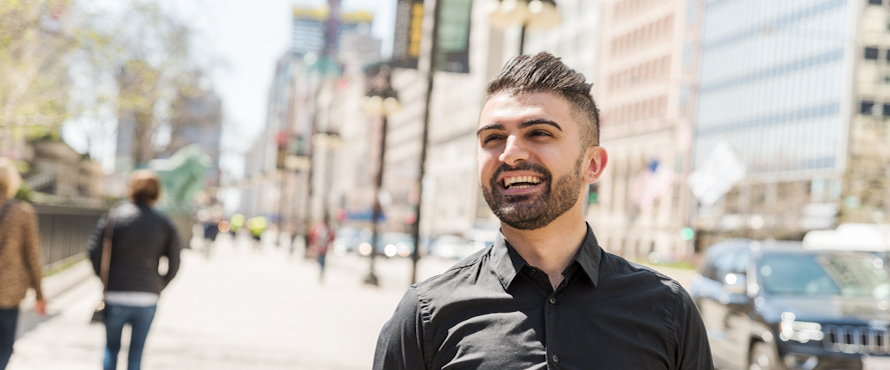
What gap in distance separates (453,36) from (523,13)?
7575 millimetres

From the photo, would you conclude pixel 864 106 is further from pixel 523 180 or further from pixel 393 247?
pixel 523 180

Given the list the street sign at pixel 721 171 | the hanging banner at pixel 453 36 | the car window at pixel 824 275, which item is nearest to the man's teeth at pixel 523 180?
the car window at pixel 824 275

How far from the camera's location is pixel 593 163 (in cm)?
268

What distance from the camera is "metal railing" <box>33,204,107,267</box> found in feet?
61.4


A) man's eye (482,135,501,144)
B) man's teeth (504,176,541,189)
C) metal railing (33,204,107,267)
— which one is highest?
man's eye (482,135,501,144)

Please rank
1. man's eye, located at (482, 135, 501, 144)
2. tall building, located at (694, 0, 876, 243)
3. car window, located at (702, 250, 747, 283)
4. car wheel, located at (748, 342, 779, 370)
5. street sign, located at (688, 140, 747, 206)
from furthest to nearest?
tall building, located at (694, 0, 876, 243) → street sign, located at (688, 140, 747, 206) → car window, located at (702, 250, 747, 283) → car wheel, located at (748, 342, 779, 370) → man's eye, located at (482, 135, 501, 144)

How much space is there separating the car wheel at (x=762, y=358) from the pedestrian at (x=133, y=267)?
5856 mm

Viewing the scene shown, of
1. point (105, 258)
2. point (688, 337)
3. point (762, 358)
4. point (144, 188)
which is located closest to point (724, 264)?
point (762, 358)

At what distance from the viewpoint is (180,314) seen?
1582 cm

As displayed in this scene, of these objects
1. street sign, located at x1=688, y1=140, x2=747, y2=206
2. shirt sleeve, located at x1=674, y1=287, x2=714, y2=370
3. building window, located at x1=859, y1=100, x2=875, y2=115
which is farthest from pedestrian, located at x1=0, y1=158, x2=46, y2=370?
building window, located at x1=859, y1=100, x2=875, y2=115

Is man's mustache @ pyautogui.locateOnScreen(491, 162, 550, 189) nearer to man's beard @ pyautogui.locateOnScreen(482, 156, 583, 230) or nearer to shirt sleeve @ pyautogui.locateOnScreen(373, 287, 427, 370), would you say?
man's beard @ pyautogui.locateOnScreen(482, 156, 583, 230)

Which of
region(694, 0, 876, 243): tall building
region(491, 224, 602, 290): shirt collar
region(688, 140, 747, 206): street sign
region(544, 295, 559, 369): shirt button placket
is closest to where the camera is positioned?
region(544, 295, 559, 369): shirt button placket

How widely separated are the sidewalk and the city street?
12 mm

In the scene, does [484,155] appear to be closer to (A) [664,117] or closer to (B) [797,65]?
(B) [797,65]
